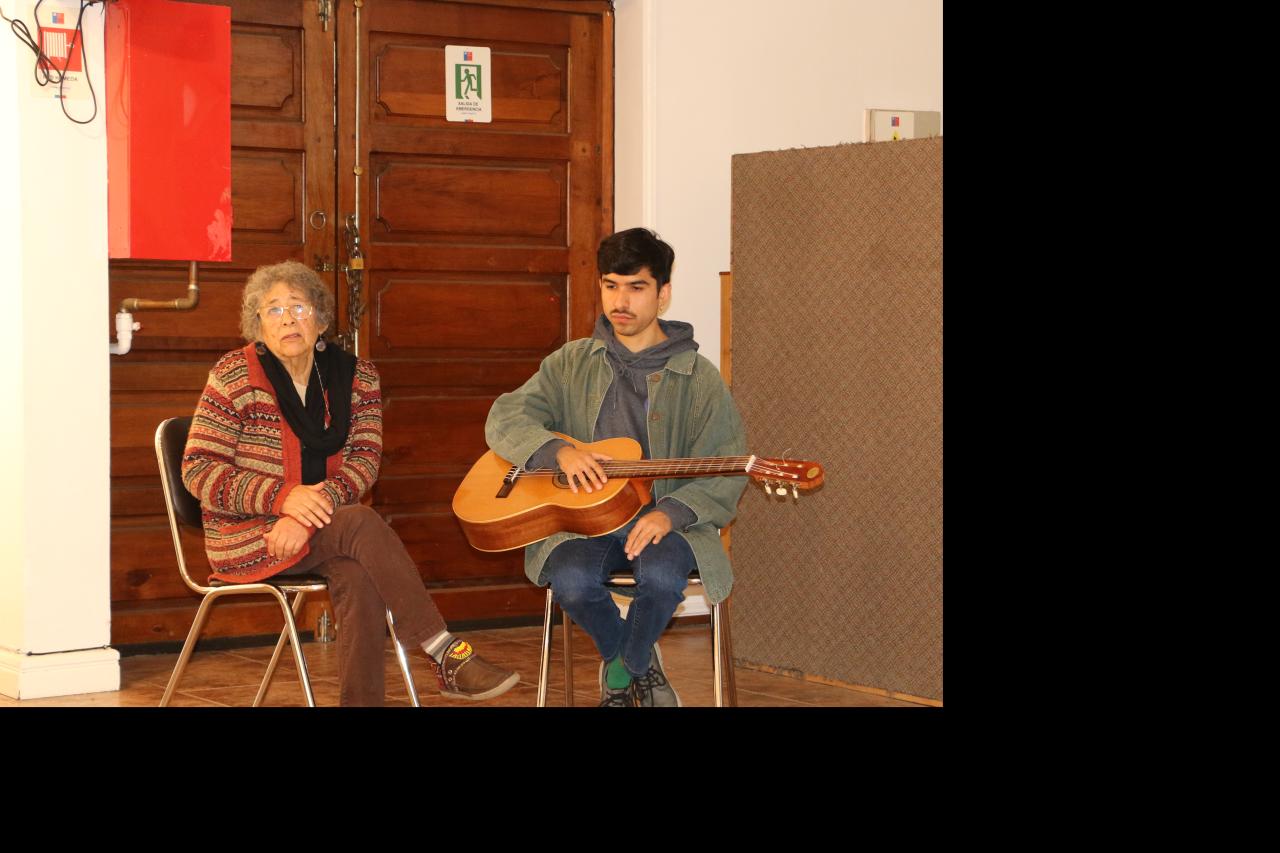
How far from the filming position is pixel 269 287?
3.36 metres

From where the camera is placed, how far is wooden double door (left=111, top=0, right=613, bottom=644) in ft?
15.1

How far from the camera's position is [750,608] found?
4.32 meters

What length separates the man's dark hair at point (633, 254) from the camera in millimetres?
3295

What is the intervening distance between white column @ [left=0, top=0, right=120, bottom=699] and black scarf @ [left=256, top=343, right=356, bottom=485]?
3.27 feet

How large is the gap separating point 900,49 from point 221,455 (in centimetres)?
331

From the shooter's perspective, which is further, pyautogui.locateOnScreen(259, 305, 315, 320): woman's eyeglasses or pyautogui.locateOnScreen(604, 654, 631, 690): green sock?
pyautogui.locateOnScreen(259, 305, 315, 320): woman's eyeglasses

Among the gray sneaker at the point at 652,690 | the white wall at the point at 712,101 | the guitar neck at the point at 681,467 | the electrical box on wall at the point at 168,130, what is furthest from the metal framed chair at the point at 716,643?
the white wall at the point at 712,101

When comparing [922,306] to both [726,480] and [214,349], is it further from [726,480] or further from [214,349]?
[214,349]

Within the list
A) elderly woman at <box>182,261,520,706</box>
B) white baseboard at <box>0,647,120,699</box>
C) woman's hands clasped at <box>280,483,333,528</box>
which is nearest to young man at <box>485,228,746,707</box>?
elderly woman at <box>182,261,520,706</box>

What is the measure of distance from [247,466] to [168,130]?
4.38 ft

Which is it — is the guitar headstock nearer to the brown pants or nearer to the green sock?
the green sock

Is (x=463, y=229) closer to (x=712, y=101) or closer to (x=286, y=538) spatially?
(x=712, y=101)

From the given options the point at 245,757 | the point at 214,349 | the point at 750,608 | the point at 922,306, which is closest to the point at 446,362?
the point at 214,349

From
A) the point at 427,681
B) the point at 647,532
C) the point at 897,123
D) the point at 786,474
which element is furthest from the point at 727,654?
the point at 897,123
